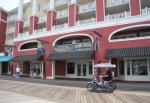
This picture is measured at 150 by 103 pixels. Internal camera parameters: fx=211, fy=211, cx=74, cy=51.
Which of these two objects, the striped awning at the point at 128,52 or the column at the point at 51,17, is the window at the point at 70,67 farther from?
the striped awning at the point at 128,52

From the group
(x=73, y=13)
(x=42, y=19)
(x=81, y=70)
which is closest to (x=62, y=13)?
(x=73, y=13)

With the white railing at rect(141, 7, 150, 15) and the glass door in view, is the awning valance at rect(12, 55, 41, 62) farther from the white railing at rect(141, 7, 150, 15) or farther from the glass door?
the white railing at rect(141, 7, 150, 15)

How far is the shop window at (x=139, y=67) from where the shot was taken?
2492 cm

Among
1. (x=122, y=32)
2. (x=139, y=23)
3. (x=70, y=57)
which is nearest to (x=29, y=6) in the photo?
(x=70, y=57)

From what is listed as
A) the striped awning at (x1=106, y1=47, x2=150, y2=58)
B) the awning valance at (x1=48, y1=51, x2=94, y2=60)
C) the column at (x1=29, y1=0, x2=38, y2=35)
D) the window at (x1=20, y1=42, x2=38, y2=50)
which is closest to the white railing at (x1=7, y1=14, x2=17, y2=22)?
the window at (x1=20, y1=42, x2=38, y2=50)

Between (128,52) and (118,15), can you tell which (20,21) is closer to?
(118,15)

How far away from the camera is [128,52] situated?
2386 cm

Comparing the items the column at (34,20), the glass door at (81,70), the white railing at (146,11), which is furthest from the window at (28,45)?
the white railing at (146,11)

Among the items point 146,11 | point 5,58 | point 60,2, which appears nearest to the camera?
point 146,11

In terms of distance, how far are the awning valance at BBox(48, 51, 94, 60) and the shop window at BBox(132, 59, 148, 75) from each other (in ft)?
17.7

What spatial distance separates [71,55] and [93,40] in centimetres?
374

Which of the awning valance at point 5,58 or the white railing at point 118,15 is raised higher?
the white railing at point 118,15

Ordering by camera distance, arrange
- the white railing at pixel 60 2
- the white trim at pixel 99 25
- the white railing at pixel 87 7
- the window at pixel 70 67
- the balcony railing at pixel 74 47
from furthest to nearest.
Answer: the white railing at pixel 60 2 < the window at pixel 70 67 < the white railing at pixel 87 7 < the balcony railing at pixel 74 47 < the white trim at pixel 99 25

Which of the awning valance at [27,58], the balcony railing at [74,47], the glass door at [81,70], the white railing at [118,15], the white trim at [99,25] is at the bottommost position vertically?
the glass door at [81,70]
